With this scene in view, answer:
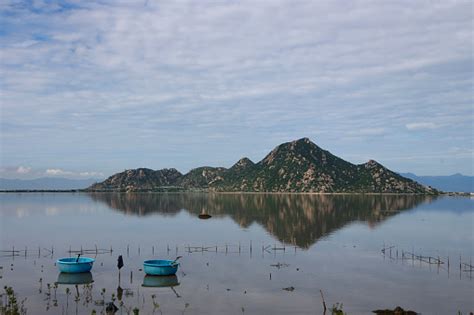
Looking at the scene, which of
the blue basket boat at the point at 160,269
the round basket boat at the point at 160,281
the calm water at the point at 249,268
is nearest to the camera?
the calm water at the point at 249,268

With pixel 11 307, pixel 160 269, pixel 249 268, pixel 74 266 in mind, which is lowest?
pixel 249 268

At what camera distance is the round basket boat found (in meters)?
57.8

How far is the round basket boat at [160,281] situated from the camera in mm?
57809

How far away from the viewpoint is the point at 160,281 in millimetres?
59438

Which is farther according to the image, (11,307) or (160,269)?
(160,269)

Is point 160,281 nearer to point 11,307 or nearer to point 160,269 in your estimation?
point 160,269

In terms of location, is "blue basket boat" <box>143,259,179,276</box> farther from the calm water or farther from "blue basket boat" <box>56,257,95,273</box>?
"blue basket boat" <box>56,257,95,273</box>

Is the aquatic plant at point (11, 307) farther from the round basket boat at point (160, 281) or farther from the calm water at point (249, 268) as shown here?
the round basket boat at point (160, 281)

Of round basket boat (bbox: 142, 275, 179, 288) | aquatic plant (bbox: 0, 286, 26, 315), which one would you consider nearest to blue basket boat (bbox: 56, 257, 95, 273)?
round basket boat (bbox: 142, 275, 179, 288)

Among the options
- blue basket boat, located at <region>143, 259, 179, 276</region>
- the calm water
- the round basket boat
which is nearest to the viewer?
the calm water

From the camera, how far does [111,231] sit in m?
120

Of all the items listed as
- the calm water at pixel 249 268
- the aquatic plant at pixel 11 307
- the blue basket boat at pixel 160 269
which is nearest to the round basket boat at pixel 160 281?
the calm water at pixel 249 268

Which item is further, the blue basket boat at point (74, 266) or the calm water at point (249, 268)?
the blue basket boat at point (74, 266)

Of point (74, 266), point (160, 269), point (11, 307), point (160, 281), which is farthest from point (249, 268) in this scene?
point (11, 307)
